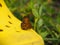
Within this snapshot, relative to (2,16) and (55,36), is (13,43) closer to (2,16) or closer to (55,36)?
(2,16)

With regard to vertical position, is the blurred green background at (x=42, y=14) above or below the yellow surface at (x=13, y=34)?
below

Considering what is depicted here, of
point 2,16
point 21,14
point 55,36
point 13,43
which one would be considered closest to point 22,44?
point 13,43

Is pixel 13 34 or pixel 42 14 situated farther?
pixel 42 14

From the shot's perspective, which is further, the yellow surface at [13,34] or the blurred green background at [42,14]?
the blurred green background at [42,14]
